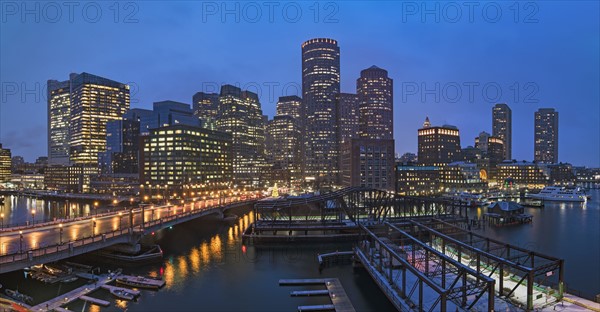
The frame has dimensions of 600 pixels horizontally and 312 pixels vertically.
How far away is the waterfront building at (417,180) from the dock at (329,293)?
139m

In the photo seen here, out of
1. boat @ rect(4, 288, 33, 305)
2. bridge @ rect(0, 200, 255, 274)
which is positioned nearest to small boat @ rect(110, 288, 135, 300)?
bridge @ rect(0, 200, 255, 274)

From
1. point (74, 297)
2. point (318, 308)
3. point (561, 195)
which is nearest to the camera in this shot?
point (318, 308)

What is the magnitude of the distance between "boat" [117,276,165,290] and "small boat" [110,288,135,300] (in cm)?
289

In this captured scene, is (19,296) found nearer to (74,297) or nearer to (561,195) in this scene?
(74,297)

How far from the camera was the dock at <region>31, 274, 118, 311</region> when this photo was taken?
3475cm

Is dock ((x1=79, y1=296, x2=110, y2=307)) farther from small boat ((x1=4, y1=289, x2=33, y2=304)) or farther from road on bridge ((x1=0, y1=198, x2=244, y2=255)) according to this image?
road on bridge ((x1=0, y1=198, x2=244, y2=255))

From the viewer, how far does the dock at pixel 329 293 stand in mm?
36125

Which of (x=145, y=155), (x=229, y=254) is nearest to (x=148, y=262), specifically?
(x=229, y=254)

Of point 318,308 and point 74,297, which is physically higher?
point 74,297

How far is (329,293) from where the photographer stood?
39.8 m

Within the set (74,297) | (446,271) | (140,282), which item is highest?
(446,271)

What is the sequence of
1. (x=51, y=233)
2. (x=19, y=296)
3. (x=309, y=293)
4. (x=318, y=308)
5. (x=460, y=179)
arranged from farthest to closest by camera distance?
(x=460, y=179) → (x=51, y=233) → (x=309, y=293) → (x=19, y=296) → (x=318, y=308)

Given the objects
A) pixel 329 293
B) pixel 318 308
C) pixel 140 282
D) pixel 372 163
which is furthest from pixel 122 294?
pixel 372 163

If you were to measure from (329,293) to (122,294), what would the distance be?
72.6ft
